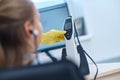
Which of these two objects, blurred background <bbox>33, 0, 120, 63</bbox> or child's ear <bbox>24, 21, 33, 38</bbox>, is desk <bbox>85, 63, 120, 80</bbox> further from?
child's ear <bbox>24, 21, 33, 38</bbox>

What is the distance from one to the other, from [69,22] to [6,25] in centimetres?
92

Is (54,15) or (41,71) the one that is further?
(54,15)

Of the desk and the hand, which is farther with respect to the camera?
the desk

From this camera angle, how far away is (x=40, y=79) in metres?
0.45

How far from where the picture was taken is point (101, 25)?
2479 millimetres

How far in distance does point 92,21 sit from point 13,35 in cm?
195

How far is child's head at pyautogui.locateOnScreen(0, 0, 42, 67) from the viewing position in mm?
553

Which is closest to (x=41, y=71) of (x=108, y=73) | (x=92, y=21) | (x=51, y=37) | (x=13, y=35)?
(x=13, y=35)

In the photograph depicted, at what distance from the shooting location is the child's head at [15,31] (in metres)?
0.55

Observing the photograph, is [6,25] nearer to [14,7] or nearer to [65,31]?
[14,7]

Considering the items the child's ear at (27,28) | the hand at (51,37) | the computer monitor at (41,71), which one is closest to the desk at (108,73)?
the hand at (51,37)

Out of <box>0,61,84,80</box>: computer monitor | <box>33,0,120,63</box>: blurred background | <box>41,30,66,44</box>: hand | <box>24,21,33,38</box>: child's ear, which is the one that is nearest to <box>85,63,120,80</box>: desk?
<box>41,30,66,44</box>: hand

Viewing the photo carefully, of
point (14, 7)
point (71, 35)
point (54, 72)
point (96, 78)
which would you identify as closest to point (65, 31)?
point (71, 35)

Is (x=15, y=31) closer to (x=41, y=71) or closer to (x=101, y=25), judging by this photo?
(x=41, y=71)
